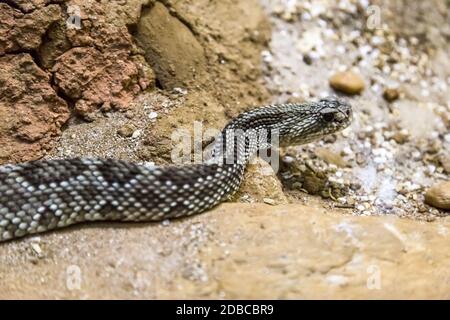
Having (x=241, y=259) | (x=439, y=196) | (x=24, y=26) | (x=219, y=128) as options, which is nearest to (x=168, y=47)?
(x=219, y=128)

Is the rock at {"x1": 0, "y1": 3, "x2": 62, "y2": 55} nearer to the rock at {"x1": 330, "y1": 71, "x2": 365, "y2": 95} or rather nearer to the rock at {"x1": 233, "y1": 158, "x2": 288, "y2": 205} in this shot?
the rock at {"x1": 233, "y1": 158, "x2": 288, "y2": 205}

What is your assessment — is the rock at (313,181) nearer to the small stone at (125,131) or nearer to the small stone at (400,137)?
the small stone at (400,137)

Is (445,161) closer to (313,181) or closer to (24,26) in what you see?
(313,181)

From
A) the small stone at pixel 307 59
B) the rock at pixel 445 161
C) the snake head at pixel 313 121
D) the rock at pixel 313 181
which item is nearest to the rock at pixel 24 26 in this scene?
the snake head at pixel 313 121

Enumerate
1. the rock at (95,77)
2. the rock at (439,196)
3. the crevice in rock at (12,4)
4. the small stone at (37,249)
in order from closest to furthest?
the small stone at (37,249), the crevice in rock at (12,4), the rock at (95,77), the rock at (439,196)

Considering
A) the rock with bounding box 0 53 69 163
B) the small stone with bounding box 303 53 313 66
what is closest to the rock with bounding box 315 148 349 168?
the small stone with bounding box 303 53 313 66

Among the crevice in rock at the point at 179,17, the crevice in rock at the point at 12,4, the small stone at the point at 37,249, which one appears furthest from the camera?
the crevice in rock at the point at 179,17

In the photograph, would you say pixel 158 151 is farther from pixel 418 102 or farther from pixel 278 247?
pixel 418 102
